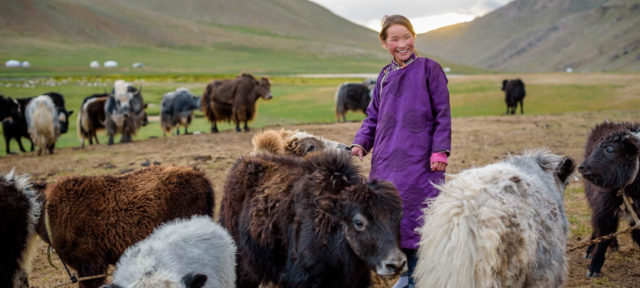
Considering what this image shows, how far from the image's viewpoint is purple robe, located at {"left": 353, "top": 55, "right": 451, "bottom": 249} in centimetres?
386

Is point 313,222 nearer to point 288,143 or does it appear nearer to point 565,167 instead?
point 565,167

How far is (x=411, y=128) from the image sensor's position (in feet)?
12.7

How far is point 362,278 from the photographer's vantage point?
370 centimetres

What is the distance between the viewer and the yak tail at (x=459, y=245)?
3.00m

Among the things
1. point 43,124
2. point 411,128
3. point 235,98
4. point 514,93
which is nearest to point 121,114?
point 43,124

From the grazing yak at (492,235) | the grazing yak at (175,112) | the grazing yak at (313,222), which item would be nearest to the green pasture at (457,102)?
the grazing yak at (175,112)

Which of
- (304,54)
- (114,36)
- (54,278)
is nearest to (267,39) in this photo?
(304,54)

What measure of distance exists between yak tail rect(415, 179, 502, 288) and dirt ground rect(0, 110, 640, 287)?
9.57 feet

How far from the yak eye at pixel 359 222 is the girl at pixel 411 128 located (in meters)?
0.66

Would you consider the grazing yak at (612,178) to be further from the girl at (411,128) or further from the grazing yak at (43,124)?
the grazing yak at (43,124)

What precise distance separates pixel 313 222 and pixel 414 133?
1.14m

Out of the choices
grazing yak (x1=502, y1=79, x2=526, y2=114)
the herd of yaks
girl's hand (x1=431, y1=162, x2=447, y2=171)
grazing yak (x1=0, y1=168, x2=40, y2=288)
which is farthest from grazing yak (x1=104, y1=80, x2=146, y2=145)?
grazing yak (x1=502, y1=79, x2=526, y2=114)

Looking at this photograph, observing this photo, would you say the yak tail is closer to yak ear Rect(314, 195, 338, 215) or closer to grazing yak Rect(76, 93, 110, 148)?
yak ear Rect(314, 195, 338, 215)

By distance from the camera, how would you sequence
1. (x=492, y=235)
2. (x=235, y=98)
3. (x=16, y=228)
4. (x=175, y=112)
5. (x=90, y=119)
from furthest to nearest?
(x=175, y=112) → (x=235, y=98) → (x=90, y=119) → (x=16, y=228) → (x=492, y=235)
